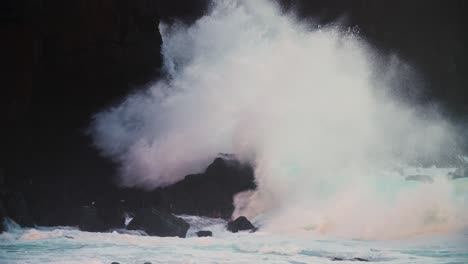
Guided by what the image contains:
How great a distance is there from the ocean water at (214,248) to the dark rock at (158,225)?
0.62ft

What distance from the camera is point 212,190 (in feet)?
36.1

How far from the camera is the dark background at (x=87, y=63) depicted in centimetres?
786

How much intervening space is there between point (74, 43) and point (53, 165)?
8.32 feet

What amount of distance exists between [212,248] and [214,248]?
32 mm


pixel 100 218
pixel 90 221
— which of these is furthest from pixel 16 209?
pixel 100 218

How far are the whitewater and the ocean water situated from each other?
3cm

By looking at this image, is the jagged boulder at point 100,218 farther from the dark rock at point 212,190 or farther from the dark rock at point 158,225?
the dark rock at point 212,190

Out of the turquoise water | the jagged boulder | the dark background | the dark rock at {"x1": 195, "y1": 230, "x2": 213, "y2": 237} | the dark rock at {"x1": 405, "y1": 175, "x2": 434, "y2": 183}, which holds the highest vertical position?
the dark background

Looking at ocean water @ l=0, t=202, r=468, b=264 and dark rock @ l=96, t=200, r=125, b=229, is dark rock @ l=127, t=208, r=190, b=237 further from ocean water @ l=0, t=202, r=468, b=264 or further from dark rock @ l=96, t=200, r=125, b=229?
dark rock @ l=96, t=200, r=125, b=229

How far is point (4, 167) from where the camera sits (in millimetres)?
8922

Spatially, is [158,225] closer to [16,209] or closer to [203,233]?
[203,233]

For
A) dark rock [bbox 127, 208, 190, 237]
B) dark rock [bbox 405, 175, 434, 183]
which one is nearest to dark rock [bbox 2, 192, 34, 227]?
dark rock [bbox 127, 208, 190, 237]

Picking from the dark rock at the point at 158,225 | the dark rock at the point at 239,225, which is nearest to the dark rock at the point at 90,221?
the dark rock at the point at 158,225

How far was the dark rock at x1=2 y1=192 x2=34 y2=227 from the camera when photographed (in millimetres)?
8438
